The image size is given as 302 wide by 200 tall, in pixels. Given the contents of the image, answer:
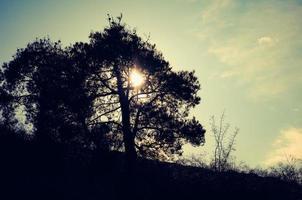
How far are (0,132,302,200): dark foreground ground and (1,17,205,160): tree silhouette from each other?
4.32 ft

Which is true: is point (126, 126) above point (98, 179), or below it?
above

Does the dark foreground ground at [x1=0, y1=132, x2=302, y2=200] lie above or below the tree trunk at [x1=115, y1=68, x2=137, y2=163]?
below

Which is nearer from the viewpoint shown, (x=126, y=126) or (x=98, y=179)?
(x=126, y=126)

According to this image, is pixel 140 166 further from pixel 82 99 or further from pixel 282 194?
pixel 282 194

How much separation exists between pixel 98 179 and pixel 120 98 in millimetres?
5630

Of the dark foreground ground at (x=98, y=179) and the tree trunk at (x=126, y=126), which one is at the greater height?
the tree trunk at (x=126, y=126)

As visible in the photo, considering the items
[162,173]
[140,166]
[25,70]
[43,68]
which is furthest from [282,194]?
[25,70]

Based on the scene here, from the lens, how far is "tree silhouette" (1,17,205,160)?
23.2 meters

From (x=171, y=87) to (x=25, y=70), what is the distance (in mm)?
14420

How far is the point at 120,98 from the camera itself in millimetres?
24578

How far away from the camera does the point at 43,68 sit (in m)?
29.6

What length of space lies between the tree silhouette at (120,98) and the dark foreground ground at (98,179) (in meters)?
1.32

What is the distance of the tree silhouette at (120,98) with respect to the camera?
76.1 feet

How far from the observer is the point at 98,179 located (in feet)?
80.2
